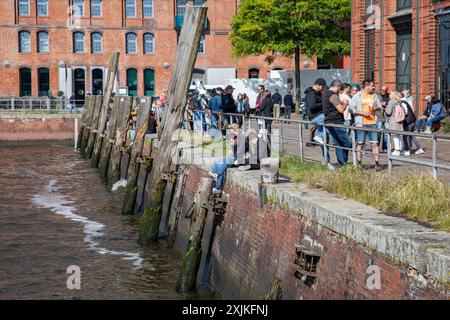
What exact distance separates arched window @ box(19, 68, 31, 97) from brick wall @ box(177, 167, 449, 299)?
50773mm

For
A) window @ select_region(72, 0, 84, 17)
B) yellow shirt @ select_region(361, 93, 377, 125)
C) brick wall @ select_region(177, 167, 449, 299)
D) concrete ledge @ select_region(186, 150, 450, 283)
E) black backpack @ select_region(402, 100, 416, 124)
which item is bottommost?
brick wall @ select_region(177, 167, 449, 299)

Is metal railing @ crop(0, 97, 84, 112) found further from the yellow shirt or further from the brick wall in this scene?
the brick wall

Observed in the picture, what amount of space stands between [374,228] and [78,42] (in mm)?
58959

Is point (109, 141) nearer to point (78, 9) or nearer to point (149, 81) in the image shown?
point (78, 9)

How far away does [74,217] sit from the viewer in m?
21.1

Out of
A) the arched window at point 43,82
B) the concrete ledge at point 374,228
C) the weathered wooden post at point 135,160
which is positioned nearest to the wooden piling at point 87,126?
the weathered wooden post at point 135,160

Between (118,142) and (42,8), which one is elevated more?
(42,8)

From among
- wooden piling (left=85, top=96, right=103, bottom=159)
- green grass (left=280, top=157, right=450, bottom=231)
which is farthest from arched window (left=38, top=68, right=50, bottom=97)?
green grass (left=280, top=157, right=450, bottom=231)

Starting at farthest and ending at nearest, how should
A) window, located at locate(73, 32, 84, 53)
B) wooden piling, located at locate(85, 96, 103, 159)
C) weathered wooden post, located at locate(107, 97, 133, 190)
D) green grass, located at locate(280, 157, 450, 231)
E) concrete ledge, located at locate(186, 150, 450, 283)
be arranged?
window, located at locate(73, 32, 84, 53) < wooden piling, located at locate(85, 96, 103, 159) < weathered wooden post, located at locate(107, 97, 133, 190) < green grass, located at locate(280, 157, 450, 231) < concrete ledge, located at locate(186, 150, 450, 283)

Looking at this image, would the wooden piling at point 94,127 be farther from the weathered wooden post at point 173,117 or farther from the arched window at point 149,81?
the arched window at point 149,81

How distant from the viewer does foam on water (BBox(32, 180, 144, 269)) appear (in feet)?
53.6

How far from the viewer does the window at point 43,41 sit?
64375 mm

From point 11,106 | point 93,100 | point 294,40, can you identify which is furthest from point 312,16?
point 11,106

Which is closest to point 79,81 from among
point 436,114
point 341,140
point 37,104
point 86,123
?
point 37,104
